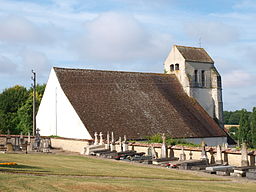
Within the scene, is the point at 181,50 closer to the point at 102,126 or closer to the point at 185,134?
the point at 185,134

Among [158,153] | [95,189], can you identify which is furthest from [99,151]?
[95,189]

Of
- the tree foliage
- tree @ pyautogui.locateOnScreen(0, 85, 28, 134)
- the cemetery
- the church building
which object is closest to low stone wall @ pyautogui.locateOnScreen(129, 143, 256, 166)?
the cemetery

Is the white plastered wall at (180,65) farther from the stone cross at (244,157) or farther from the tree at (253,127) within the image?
the stone cross at (244,157)

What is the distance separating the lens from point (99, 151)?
3028 cm

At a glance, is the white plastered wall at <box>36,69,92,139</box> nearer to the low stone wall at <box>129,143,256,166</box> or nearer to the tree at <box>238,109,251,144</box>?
the low stone wall at <box>129,143,256,166</box>

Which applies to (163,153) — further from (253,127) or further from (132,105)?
(253,127)

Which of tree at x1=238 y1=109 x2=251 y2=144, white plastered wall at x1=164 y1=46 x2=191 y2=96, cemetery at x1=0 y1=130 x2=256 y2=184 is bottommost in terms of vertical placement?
cemetery at x1=0 y1=130 x2=256 y2=184

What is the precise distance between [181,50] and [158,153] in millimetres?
24207

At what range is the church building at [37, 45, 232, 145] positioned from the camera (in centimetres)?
3709

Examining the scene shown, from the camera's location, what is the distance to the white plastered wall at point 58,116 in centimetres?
3634

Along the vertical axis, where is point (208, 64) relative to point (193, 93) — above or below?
above

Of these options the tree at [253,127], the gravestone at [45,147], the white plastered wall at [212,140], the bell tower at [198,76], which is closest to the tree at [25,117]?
the gravestone at [45,147]

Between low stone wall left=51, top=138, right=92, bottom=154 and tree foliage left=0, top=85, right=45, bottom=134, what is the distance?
592 inches

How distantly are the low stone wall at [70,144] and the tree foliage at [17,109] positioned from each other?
15.0 m
